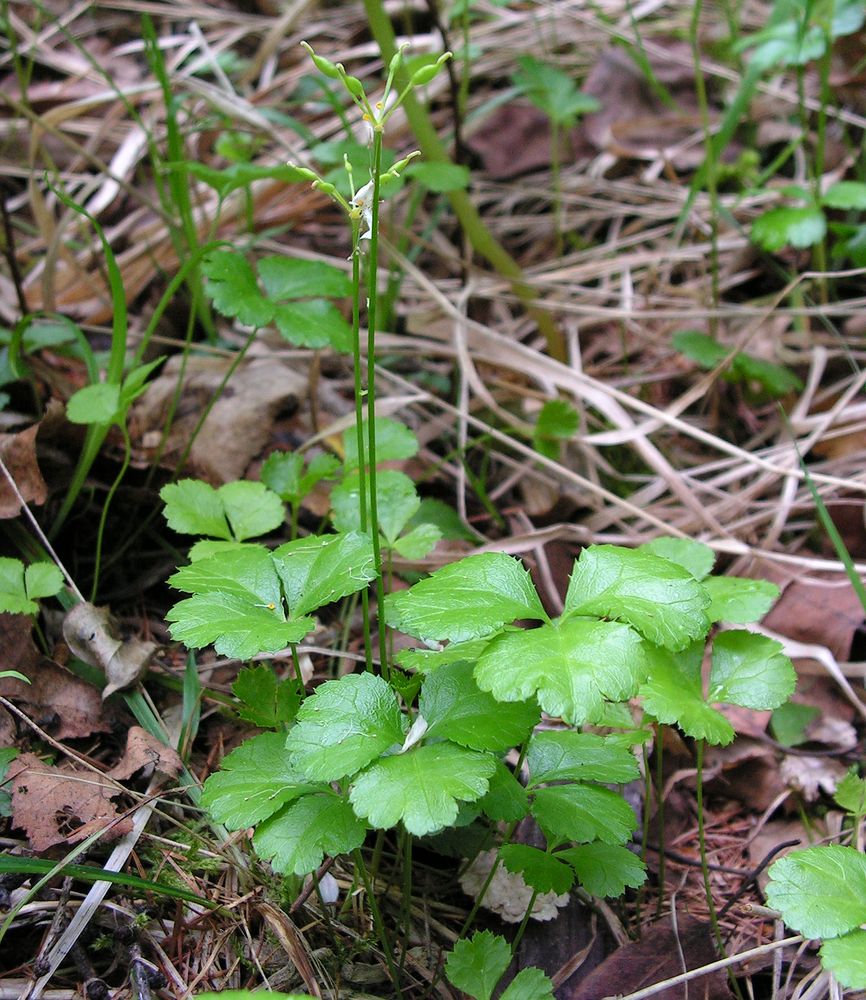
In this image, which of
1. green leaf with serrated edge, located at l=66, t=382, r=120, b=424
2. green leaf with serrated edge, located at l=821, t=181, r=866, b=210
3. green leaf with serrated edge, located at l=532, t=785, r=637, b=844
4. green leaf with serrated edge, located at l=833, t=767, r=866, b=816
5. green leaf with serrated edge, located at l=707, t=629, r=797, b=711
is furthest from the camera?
green leaf with serrated edge, located at l=821, t=181, r=866, b=210

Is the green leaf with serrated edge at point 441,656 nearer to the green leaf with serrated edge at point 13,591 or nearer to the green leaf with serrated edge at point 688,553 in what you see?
the green leaf with serrated edge at point 688,553

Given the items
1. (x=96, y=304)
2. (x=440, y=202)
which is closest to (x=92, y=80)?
(x=96, y=304)

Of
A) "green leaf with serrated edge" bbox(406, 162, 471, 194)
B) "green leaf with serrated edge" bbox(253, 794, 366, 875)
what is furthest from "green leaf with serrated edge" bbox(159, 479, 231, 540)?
"green leaf with serrated edge" bbox(406, 162, 471, 194)

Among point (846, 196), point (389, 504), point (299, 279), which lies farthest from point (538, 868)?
point (846, 196)

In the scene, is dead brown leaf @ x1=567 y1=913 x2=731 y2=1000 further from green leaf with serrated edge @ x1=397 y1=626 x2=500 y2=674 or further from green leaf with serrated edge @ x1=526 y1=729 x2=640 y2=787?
green leaf with serrated edge @ x1=397 y1=626 x2=500 y2=674

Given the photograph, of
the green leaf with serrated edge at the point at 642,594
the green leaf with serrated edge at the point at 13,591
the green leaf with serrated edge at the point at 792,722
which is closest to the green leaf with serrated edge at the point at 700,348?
the green leaf with serrated edge at the point at 792,722

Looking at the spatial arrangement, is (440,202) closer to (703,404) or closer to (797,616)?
(703,404)
